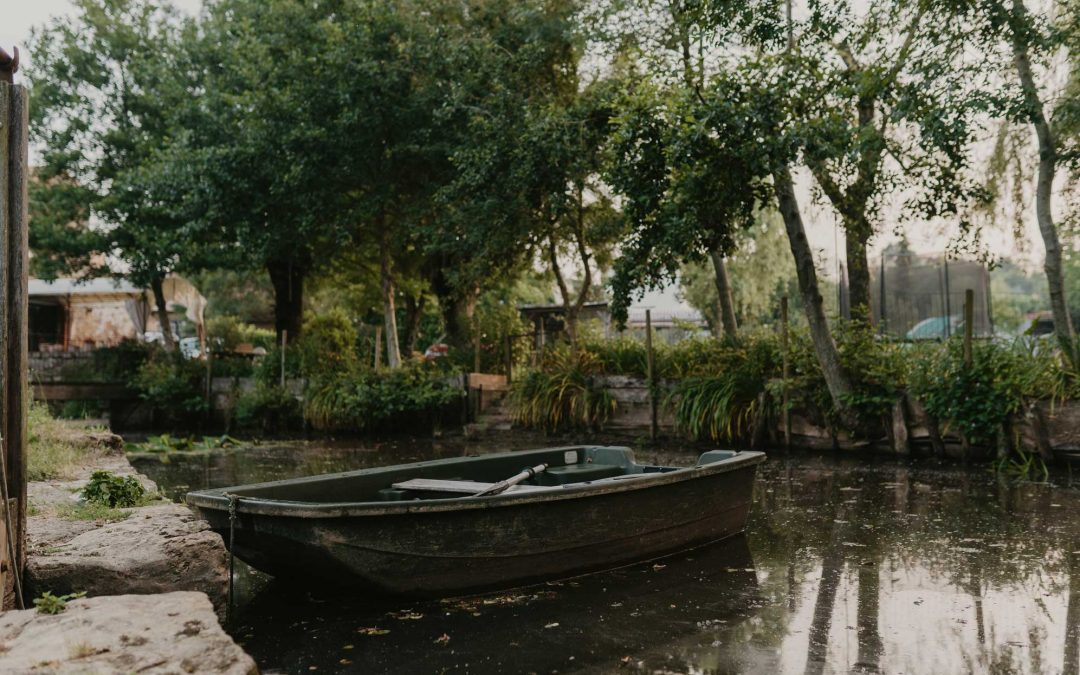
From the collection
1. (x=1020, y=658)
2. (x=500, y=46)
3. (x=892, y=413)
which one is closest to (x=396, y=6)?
(x=500, y=46)

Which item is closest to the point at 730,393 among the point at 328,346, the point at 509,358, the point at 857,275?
the point at 857,275

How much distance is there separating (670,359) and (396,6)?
27.0ft

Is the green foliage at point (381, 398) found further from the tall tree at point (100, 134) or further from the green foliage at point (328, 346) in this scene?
the tall tree at point (100, 134)

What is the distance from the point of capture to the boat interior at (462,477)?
594 centimetres

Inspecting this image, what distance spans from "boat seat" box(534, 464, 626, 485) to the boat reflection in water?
4.22 feet

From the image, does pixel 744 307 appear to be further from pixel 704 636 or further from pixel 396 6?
pixel 704 636

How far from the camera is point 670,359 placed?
1502 cm

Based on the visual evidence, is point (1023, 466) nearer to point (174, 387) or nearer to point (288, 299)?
point (288, 299)

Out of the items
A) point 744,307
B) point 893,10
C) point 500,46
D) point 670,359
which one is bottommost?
point 670,359

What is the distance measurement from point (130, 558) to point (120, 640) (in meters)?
1.42

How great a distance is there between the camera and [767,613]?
16.3ft

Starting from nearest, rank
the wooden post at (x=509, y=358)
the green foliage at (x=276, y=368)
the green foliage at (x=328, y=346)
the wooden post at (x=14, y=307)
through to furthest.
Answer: the wooden post at (x=14, y=307) → the wooden post at (x=509, y=358) → the green foliage at (x=328, y=346) → the green foliage at (x=276, y=368)

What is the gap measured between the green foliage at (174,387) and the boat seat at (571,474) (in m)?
14.6

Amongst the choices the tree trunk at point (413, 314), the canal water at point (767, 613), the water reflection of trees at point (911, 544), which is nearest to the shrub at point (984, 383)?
the water reflection of trees at point (911, 544)
